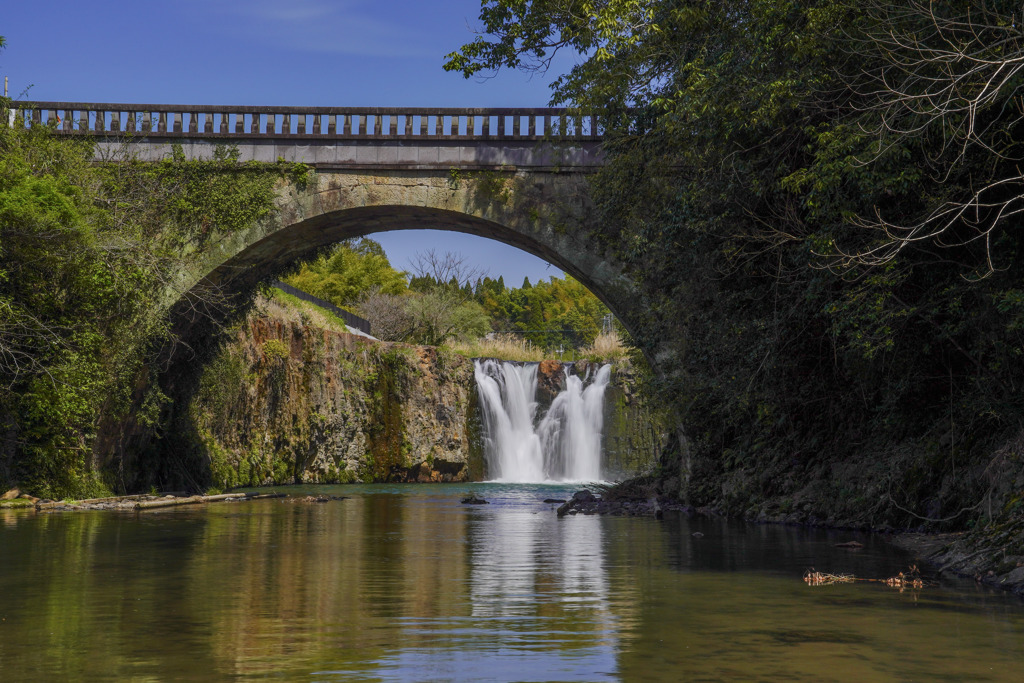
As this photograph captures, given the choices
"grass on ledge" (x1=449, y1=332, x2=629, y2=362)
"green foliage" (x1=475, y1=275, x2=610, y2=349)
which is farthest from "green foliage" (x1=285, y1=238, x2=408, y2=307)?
"green foliage" (x1=475, y1=275, x2=610, y2=349)

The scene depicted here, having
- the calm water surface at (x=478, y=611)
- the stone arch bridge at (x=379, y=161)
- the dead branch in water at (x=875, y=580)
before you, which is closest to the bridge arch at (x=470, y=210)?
the stone arch bridge at (x=379, y=161)

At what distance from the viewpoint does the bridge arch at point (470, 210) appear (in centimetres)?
1830

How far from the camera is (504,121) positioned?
61.4 ft

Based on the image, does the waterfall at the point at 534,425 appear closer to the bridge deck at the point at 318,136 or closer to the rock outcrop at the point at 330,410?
the rock outcrop at the point at 330,410

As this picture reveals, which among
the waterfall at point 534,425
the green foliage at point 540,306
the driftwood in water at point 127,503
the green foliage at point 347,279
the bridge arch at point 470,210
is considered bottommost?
the driftwood in water at point 127,503

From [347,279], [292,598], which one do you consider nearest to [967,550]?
[292,598]

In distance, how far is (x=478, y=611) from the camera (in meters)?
6.76

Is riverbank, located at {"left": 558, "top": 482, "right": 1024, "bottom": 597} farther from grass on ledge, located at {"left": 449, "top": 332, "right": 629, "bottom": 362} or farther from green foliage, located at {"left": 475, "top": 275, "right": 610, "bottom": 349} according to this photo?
green foliage, located at {"left": 475, "top": 275, "right": 610, "bottom": 349}

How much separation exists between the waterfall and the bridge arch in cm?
1576

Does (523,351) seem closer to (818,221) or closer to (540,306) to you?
(818,221)

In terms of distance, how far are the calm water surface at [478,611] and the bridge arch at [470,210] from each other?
727cm

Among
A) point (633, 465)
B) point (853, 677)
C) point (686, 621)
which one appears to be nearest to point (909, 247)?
point (686, 621)

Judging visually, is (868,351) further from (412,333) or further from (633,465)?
(412,333)

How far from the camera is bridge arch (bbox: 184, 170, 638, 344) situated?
18297mm
